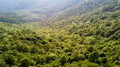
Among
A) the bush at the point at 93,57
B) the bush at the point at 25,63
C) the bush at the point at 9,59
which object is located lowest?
the bush at the point at 93,57

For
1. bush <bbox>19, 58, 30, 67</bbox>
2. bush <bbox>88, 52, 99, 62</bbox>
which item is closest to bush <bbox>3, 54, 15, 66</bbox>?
bush <bbox>19, 58, 30, 67</bbox>

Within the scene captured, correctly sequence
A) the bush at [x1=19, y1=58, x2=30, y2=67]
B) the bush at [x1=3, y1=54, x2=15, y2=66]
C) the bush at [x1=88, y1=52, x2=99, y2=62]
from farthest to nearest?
1. the bush at [x1=88, y1=52, x2=99, y2=62]
2. the bush at [x1=3, y1=54, x2=15, y2=66]
3. the bush at [x1=19, y1=58, x2=30, y2=67]

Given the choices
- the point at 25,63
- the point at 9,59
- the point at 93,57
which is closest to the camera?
the point at 25,63

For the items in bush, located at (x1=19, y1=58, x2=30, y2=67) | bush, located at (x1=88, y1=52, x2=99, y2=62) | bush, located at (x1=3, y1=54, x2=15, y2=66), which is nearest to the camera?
bush, located at (x1=19, y1=58, x2=30, y2=67)

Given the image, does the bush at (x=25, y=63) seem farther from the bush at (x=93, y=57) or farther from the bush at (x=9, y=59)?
the bush at (x=93, y=57)

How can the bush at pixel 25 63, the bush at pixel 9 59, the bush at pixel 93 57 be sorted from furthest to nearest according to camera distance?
1. the bush at pixel 93 57
2. the bush at pixel 9 59
3. the bush at pixel 25 63

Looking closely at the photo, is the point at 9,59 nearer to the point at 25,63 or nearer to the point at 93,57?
the point at 25,63

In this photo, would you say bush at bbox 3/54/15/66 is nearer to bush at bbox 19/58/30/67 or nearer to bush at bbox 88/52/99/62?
bush at bbox 19/58/30/67

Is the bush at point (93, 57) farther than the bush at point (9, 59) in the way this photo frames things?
Yes

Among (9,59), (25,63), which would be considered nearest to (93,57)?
(25,63)

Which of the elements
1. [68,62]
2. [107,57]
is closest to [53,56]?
[68,62]

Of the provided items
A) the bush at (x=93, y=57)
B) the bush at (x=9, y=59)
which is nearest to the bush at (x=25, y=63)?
the bush at (x=9, y=59)
